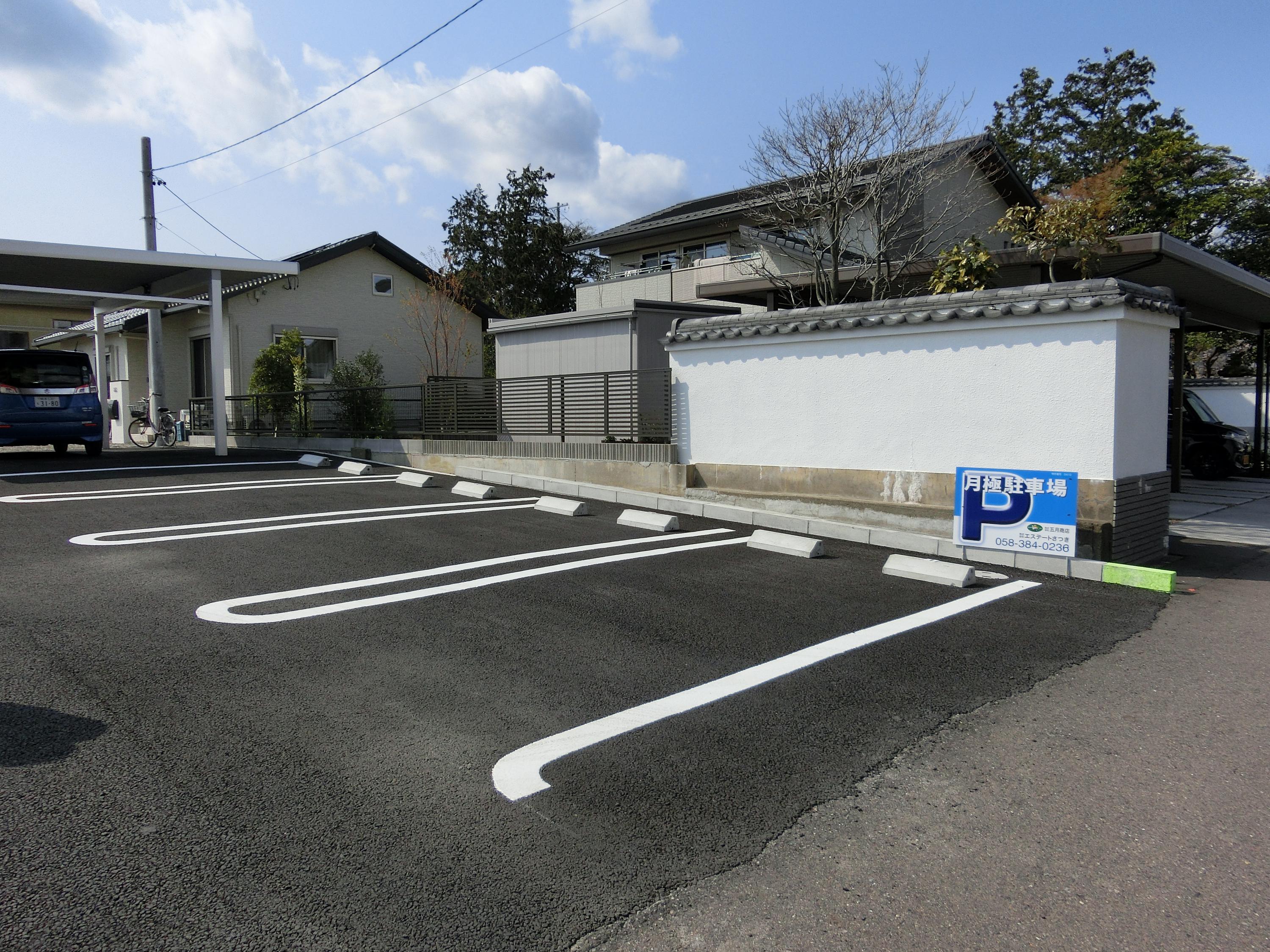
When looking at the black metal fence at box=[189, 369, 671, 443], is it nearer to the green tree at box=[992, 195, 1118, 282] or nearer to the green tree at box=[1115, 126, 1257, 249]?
the green tree at box=[992, 195, 1118, 282]

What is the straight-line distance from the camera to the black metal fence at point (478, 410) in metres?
11.7

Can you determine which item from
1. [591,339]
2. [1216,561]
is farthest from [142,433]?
[1216,561]

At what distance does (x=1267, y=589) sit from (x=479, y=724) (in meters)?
6.73

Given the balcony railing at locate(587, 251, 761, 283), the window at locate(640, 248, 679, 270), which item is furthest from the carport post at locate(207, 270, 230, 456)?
the window at locate(640, 248, 679, 270)

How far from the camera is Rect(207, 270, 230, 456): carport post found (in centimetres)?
1486

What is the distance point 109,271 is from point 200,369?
6.59 meters

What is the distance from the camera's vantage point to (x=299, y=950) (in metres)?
2.13

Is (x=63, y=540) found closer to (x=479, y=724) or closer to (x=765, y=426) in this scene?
(x=479, y=724)

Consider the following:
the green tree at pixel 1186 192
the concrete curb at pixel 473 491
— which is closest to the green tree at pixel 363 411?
the concrete curb at pixel 473 491

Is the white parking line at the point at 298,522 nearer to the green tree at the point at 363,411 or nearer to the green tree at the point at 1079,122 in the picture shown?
the green tree at the point at 363,411

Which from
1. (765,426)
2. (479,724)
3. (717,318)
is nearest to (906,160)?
(717,318)

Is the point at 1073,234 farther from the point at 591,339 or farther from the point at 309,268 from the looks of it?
the point at 309,268

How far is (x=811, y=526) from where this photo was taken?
344 inches

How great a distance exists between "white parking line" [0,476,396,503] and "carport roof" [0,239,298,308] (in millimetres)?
5585
